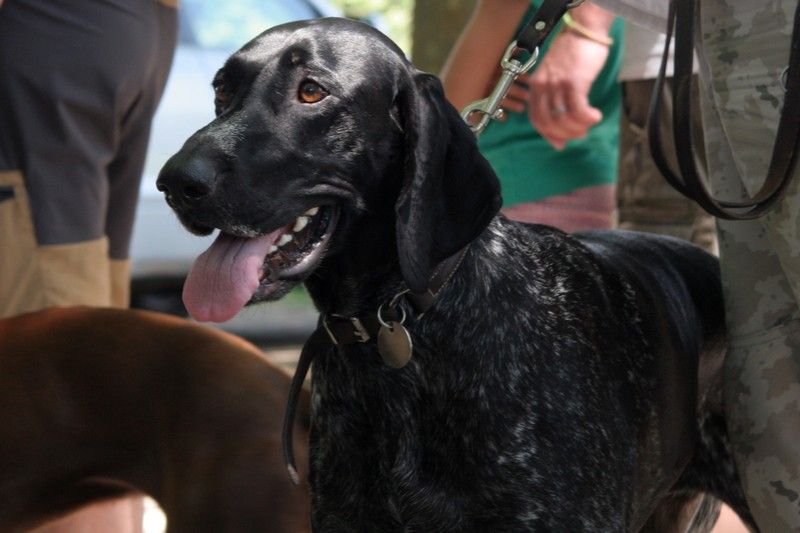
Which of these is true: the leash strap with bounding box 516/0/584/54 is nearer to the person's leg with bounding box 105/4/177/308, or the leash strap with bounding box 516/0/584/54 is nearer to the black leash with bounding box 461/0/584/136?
the black leash with bounding box 461/0/584/136

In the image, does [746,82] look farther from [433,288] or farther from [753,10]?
[433,288]

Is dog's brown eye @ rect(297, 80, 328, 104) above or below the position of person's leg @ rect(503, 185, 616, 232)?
above

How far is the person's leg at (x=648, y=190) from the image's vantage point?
4371mm

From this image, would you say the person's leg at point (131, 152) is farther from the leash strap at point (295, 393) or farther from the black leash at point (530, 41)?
the leash strap at point (295, 393)

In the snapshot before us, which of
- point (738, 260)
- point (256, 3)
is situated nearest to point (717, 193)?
point (738, 260)

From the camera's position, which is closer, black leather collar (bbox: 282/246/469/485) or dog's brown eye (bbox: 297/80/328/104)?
dog's brown eye (bbox: 297/80/328/104)

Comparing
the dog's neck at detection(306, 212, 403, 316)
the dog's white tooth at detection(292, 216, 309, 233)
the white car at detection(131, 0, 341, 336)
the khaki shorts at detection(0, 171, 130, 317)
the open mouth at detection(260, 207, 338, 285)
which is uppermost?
→ the dog's white tooth at detection(292, 216, 309, 233)

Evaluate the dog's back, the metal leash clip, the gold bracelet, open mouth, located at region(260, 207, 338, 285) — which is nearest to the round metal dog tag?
open mouth, located at region(260, 207, 338, 285)

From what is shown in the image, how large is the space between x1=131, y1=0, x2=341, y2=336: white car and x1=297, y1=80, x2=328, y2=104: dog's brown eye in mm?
4367

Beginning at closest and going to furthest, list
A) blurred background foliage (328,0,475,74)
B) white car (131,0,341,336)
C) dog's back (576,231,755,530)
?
dog's back (576,231,755,530)
blurred background foliage (328,0,475,74)
white car (131,0,341,336)

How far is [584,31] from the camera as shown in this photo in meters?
3.91

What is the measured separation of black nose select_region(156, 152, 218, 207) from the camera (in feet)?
8.02

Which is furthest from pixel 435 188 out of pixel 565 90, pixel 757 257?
pixel 565 90

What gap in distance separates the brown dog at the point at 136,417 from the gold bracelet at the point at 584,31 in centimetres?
143
